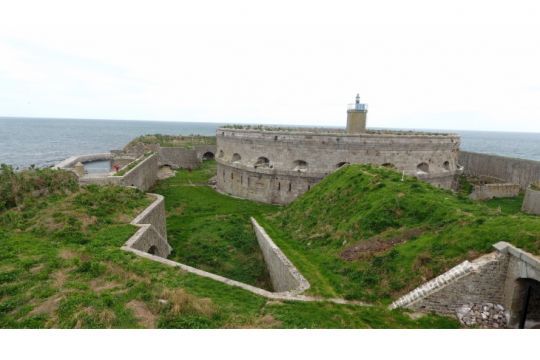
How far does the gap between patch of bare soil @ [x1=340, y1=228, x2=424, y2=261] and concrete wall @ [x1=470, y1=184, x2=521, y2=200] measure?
16203mm

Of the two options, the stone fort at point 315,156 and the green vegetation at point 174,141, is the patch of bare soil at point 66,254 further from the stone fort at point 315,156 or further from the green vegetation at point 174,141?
the green vegetation at point 174,141

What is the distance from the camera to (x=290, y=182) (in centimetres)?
2394

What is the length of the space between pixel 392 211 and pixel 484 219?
3.19m

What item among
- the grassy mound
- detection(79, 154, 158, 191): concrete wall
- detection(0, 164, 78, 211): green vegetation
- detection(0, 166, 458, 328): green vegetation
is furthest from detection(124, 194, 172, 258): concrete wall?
the grassy mound

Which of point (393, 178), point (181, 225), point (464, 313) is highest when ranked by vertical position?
point (393, 178)

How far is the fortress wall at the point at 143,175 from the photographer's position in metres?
21.7

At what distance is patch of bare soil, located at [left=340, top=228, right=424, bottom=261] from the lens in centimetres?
1173

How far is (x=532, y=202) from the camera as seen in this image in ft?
68.7

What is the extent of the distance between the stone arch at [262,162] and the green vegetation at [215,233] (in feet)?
9.10

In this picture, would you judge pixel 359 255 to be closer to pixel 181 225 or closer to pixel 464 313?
pixel 464 313

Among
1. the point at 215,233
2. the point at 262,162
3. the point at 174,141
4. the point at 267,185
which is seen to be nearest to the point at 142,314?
the point at 215,233

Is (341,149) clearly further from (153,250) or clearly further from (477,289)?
(477,289)

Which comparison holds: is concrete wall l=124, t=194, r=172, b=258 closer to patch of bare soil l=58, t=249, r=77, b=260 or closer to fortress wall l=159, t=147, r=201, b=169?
patch of bare soil l=58, t=249, r=77, b=260

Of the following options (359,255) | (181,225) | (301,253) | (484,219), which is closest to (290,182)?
(181,225)
